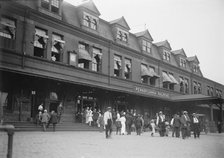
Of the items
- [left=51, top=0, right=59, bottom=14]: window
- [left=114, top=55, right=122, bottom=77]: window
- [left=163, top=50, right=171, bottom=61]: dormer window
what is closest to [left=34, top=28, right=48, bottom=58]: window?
[left=51, top=0, right=59, bottom=14]: window

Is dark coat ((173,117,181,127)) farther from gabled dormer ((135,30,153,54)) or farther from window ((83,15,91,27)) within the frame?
gabled dormer ((135,30,153,54))

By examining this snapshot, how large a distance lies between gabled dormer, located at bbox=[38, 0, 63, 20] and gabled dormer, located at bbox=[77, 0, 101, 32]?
2809 mm

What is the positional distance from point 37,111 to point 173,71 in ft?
77.0

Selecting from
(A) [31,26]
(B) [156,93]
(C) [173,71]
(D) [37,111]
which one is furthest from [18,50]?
(C) [173,71]

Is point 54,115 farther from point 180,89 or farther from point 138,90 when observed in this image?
point 180,89

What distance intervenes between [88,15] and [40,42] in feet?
21.2

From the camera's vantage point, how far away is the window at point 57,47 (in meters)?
21.8

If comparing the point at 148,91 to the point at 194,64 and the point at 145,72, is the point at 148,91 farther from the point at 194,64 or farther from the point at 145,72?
the point at 194,64

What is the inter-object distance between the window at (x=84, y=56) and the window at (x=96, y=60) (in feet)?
3.16

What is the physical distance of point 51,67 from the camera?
20.9 metres

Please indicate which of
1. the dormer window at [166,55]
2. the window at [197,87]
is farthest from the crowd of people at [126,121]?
the window at [197,87]

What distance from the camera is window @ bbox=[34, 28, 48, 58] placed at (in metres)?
20.4

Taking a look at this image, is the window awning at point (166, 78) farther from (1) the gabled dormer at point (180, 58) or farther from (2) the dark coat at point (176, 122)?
(2) the dark coat at point (176, 122)

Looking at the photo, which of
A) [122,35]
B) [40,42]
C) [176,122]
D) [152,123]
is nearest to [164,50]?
[122,35]
